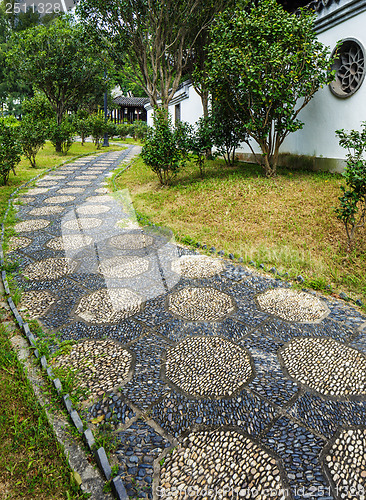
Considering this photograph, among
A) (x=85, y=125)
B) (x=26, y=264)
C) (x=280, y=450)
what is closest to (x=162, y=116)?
(x=26, y=264)

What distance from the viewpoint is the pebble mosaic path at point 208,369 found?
5.35 ft

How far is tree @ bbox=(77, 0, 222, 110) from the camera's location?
8648mm

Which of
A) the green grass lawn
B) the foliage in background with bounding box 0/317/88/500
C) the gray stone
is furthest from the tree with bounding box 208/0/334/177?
the gray stone

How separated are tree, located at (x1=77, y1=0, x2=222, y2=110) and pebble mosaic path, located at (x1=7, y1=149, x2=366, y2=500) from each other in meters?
6.56

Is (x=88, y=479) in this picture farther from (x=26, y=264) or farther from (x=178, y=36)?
(x=178, y=36)

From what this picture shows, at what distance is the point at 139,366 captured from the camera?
7.79ft

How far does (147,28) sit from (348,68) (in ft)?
17.6

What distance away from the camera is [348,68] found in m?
6.88

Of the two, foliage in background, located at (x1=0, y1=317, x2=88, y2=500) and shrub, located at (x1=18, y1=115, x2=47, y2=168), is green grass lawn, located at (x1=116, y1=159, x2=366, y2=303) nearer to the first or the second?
foliage in background, located at (x1=0, y1=317, x2=88, y2=500)

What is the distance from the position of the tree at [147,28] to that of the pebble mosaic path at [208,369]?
6561 millimetres

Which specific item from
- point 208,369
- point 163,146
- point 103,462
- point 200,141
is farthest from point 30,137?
point 103,462

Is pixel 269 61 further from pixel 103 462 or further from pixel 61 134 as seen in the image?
pixel 61 134

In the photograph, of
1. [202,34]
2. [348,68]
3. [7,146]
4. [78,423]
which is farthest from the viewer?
[202,34]

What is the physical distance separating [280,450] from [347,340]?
1290 mm
